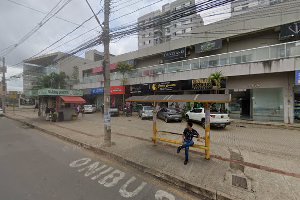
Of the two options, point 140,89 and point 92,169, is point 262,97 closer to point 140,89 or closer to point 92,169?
point 140,89

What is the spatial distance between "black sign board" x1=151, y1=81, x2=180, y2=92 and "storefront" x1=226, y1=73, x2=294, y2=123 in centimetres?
602

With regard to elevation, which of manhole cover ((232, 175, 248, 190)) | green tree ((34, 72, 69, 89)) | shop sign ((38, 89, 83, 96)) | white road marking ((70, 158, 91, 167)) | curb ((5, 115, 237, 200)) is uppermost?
green tree ((34, 72, 69, 89))

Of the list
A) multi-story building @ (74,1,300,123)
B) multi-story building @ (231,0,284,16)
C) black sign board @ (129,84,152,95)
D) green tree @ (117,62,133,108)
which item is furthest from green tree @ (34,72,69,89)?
multi-story building @ (231,0,284,16)

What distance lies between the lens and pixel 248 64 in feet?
57.0

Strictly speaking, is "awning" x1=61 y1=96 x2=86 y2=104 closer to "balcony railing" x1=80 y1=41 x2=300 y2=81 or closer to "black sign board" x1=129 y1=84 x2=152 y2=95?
"black sign board" x1=129 y1=84 x2=152 y2=95

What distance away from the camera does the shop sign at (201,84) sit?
20.0 meters

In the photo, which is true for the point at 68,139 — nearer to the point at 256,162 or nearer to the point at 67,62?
the point at 256,162

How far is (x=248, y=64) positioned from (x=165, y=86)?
33.2ft

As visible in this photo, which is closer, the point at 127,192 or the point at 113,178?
the point at 127,192

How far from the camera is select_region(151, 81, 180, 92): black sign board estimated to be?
2325cm

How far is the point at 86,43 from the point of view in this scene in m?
12.0

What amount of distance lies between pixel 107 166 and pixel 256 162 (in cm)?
567

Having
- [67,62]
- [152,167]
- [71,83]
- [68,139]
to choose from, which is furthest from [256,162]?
[67,62]

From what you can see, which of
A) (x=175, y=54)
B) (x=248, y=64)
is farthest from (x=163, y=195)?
(x=175, y=54)
